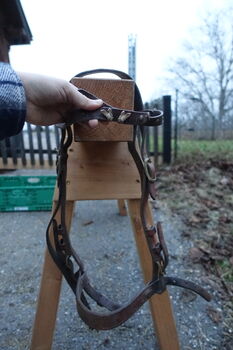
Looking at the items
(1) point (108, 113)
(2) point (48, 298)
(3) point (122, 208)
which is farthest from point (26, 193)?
(1) point (108, 113)

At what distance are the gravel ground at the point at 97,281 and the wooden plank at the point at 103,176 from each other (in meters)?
0.78

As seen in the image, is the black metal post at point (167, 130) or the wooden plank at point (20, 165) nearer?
the black metal post at point (167, 130)

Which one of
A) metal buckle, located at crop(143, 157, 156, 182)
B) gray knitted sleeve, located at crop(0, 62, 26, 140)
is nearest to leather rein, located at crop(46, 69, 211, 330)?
metal buckle, located at crop(143, 157, 156, 182)

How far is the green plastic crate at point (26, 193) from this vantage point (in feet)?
9.04

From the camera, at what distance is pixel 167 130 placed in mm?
4793

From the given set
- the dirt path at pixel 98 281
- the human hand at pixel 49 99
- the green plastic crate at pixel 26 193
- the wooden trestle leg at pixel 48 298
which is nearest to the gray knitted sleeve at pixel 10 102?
the human hand at pixel 49 99

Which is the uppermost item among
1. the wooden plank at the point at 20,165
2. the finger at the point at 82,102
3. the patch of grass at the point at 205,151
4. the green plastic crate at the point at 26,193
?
the finger at the point at 82,102

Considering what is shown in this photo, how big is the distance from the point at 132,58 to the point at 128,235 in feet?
15.7

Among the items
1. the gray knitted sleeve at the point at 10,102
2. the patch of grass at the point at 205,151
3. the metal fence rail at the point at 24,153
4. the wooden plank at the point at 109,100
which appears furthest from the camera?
the patch of grass at the point at 205,151

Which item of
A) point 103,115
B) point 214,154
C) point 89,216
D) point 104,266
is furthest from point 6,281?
point 214,154

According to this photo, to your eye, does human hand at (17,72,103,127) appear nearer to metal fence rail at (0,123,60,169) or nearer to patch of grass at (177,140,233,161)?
metal fence rail at (0,123,60,169)

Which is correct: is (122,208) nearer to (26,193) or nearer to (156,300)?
(26,193)

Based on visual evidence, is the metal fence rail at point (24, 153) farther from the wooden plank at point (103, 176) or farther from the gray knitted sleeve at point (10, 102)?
the gray knitted sleeve at point (10, 102)

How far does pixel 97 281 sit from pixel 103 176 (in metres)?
1.02
